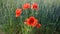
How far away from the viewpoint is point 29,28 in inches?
112

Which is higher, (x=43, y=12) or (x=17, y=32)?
(x=43, y=12)

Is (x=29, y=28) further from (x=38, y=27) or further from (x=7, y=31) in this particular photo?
(x=7, y=31)

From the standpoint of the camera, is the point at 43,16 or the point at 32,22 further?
the point at 43,16

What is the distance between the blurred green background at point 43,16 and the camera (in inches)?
120

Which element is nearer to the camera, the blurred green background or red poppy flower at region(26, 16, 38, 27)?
red poppy flower at region(26, 16, 38, 27)

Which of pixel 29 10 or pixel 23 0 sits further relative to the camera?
pixel 23 0

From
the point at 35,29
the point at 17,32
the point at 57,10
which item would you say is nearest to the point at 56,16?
the point at 57,10

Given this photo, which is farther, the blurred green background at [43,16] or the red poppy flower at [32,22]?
the blurred green background at [43,16]

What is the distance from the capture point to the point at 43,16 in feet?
10.0

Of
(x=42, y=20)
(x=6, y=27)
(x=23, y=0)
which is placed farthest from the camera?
(x=23, y=0)

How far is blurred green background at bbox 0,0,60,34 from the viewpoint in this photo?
3045mm

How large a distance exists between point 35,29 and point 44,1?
2.22 ft

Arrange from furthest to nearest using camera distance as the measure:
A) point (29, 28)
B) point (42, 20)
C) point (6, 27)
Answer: point (6, 27), point (42, 20), point (29, 28)

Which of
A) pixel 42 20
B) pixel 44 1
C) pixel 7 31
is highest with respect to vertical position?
pixel 44 1
